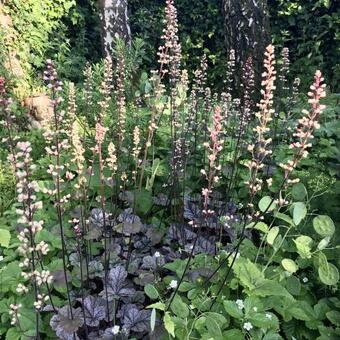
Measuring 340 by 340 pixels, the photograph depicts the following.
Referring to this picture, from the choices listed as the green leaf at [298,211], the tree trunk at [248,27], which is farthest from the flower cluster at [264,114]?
the tree trunk at [248,27]

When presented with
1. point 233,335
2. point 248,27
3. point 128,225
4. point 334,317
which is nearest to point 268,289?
point 233,335

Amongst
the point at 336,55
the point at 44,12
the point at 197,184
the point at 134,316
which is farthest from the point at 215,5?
the point at 134,316

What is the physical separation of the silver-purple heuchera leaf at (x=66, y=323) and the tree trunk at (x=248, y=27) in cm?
526

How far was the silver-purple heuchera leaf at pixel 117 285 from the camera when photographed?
9.45 feet

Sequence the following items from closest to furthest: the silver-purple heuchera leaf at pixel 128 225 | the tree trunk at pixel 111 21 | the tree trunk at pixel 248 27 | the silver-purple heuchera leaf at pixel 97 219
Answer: the silver-purple heuchera leaf at pixel 128 225, the silver-purple heuchera leaf at pixel 97 219, the tree trunk at pixel 248 27, the tree trunk at pixel 111 21

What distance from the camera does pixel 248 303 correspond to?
100 inches

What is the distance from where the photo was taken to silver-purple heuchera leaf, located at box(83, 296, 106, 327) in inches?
107

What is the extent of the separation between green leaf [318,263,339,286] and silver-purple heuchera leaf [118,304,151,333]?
3.21ft

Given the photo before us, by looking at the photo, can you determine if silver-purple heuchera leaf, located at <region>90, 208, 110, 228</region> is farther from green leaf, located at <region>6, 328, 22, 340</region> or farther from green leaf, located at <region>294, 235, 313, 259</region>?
green leaf, located at <region>294, 235, 313, 259</region>

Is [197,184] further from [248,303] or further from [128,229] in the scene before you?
[248,303]

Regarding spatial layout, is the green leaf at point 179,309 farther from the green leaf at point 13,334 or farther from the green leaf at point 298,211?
the green leaf at point 13,334

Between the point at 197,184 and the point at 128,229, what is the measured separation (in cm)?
106

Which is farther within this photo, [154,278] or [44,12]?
[44,12]

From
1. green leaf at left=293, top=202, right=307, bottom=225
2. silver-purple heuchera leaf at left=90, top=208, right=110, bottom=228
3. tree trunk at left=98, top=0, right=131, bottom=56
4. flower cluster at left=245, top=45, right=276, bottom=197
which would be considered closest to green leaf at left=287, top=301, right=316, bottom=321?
green leaf at left=293, top=202, right=307, bottom=225
